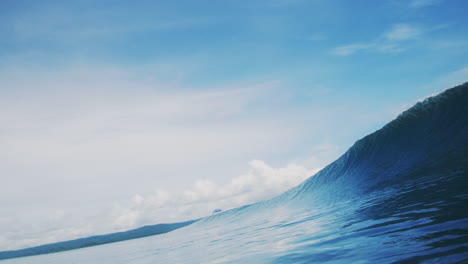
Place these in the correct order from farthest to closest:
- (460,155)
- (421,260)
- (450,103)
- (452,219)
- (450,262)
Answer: (450,103) → (460,155) → (452,219) → (421,260) → (450,262)

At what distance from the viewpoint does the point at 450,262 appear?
2396 millimetres

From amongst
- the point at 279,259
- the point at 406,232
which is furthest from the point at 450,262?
the point at 279,259

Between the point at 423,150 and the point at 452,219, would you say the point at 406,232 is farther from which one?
the point at 423,150

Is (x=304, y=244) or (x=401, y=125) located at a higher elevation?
(x=401, y=125)

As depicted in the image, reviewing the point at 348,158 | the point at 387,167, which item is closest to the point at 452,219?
the point at 387,167

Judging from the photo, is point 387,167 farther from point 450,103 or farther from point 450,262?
point 450,262

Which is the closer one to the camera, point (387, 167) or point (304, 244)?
point (304, 244)

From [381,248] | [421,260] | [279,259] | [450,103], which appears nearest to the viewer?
[421,260]

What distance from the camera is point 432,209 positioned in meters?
4.95

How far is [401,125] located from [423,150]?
6.20m

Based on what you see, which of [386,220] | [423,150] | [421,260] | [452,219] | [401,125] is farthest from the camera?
[401,125]

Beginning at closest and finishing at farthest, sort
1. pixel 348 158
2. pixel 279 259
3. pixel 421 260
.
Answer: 1. pixel 421 260
2. pixel 279 259
3. pixel 348 158

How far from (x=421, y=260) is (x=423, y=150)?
50.4 ft

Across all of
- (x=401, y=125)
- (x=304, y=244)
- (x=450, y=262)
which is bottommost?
(x=304, y=244)
